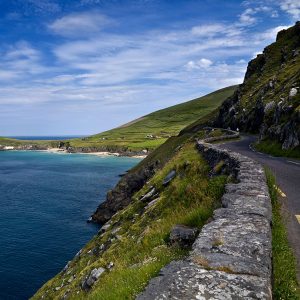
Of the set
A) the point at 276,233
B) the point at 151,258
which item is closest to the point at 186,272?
the point at 151,258

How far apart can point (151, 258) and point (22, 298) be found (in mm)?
33503

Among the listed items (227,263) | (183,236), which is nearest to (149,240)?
(183,236)

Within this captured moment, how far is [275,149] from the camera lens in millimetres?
44938

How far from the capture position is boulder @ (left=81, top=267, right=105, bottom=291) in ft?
57.6

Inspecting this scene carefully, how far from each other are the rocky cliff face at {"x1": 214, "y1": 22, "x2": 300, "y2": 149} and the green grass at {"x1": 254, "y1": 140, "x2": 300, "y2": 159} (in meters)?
0.76

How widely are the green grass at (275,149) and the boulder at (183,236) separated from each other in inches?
1181

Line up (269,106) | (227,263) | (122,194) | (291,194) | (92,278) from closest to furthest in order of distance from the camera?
(227,263) → (92,278) → (291,194) → (269,106) → (122,194)

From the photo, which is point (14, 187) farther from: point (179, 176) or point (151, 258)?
point (151, 258)

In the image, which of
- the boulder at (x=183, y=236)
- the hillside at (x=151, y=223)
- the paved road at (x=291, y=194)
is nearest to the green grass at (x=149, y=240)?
the hillside at (x=151, y=223)

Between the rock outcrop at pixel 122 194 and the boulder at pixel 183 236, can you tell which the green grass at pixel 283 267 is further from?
the rock outcrop at pixel 122 194

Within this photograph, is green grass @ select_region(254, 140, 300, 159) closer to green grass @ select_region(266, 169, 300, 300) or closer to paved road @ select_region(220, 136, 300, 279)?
paved road @ select_region(220, 136, 300, 279)

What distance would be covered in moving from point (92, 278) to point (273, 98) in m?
59.4

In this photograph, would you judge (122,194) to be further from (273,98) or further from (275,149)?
(273,98)

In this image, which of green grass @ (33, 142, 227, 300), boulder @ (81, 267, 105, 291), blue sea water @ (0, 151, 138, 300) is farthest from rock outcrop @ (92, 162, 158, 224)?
boulder @ (81, 267, 105, 291)
